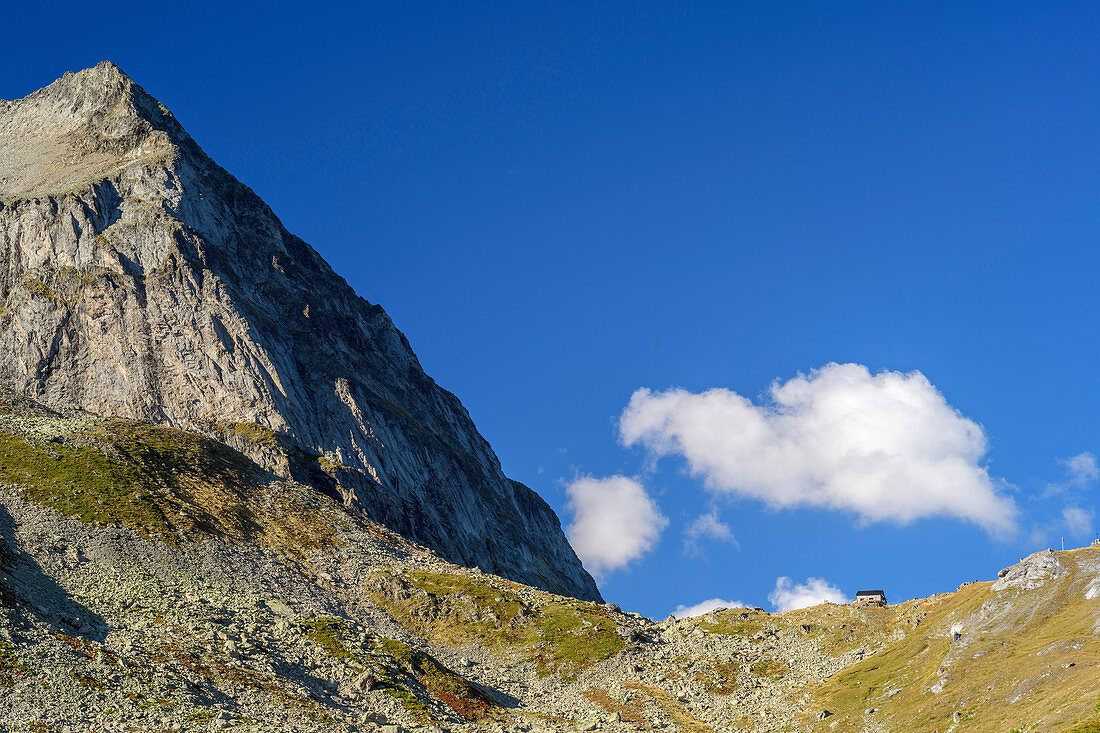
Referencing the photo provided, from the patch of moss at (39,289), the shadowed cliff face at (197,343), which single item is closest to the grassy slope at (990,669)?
the shadowed cliff face at (197,343)

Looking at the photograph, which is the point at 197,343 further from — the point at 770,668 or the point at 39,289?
the point at 770,668

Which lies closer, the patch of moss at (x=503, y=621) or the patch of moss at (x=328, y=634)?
the patch of moss at (x=328, y=634)

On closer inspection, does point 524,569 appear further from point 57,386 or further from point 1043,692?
point 1043,692

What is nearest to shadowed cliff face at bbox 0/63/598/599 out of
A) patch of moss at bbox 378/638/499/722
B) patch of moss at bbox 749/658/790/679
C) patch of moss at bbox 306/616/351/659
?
patch of moss at bbox 306/616/351/659

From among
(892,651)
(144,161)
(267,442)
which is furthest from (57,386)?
(892,651)

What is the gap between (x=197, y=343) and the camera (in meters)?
156

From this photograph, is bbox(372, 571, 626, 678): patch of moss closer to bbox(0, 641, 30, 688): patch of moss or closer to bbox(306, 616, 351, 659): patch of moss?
bbox(306, 616, 351, 659): patch of moss

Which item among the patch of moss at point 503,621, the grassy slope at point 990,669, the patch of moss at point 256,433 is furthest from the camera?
the patch of moss at point 256,433

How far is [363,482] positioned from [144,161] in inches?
3468

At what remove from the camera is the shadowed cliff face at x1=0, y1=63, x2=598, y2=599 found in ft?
482

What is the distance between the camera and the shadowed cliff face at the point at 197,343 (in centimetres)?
14688

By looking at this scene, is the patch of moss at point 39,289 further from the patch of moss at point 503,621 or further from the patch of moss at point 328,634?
the patch of moss at point 328,634

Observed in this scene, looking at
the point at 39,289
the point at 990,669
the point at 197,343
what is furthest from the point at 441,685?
the point at 39,289

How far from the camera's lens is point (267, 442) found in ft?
470
